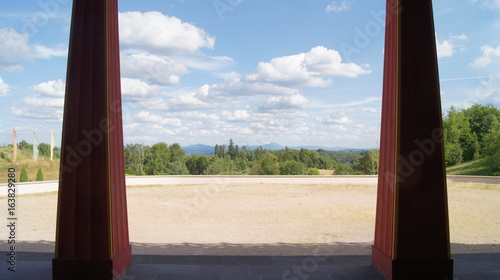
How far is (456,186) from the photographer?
1548 cm

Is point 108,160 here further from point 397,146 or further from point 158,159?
point 158,159

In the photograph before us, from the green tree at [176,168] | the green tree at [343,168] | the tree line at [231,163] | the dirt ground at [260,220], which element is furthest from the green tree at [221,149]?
the dirt ground at [260,220]

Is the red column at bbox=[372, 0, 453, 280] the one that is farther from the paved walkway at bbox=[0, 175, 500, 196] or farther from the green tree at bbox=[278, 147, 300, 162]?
the green tree at bbox=[278, 147, 300, 162]

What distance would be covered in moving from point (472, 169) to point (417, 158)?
74.3ft

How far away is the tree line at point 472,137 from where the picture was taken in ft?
71.1

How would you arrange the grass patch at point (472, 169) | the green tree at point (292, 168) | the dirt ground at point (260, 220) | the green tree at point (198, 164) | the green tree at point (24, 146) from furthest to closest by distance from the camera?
the green tree at point (198, 164) → the green tree at point (292, 168) → the green tree at point (24, 146) → the grass patch at point (472, 169) → the dirt ground at point (260, 220)

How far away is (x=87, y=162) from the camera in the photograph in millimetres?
3270

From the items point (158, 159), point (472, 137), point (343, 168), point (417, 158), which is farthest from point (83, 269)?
point (343, 168)

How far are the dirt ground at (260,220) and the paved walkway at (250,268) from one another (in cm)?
119

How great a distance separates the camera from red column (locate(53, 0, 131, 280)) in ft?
10.7

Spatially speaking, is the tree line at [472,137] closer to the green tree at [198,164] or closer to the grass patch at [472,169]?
the grass patch at [472,169]

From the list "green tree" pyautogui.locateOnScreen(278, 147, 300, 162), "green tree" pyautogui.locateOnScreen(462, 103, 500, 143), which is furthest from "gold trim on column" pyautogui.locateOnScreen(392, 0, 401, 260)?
"green tree" pyautogui.locateOnScreen(278, 147, 300, 162)

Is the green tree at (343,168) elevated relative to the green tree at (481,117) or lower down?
lower down

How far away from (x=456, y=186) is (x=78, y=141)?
655 inches
